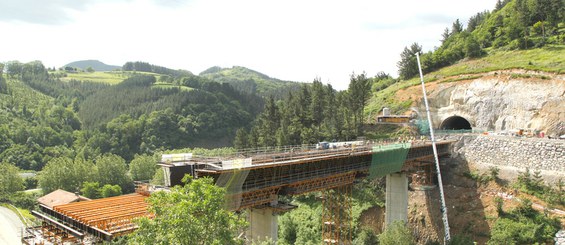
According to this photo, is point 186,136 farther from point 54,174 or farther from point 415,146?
point 415,146

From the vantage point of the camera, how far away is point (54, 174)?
251 feet

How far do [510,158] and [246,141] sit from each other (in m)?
46.0

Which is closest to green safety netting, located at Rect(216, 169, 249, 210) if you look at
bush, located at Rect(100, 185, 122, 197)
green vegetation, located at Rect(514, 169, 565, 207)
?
green vegetation, located at Rect(514, 169, 565, 207)

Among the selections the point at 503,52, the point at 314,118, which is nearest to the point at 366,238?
the point at 314,118

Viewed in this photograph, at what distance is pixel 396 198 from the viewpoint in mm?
46281

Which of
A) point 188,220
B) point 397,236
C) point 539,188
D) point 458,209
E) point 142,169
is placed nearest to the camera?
point 188,220

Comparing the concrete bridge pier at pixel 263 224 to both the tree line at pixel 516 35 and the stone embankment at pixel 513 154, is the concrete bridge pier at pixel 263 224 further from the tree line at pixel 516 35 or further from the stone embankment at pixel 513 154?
the tree line at pixel 516 35

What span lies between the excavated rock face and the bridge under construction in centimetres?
2622

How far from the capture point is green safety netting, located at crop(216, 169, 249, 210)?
23.4m

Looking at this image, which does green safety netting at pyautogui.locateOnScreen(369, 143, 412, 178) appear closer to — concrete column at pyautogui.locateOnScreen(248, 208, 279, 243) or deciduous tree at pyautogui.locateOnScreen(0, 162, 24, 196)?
concrete column at pyautogui.locateOnScreen(248, 208, 279, 243)

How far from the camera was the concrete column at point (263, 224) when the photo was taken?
27297 millimetres

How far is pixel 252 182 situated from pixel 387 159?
758 inches

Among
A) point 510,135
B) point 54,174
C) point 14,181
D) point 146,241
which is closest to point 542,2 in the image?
point 510,135

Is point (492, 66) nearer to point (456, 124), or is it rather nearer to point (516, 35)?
point (456, 124)
